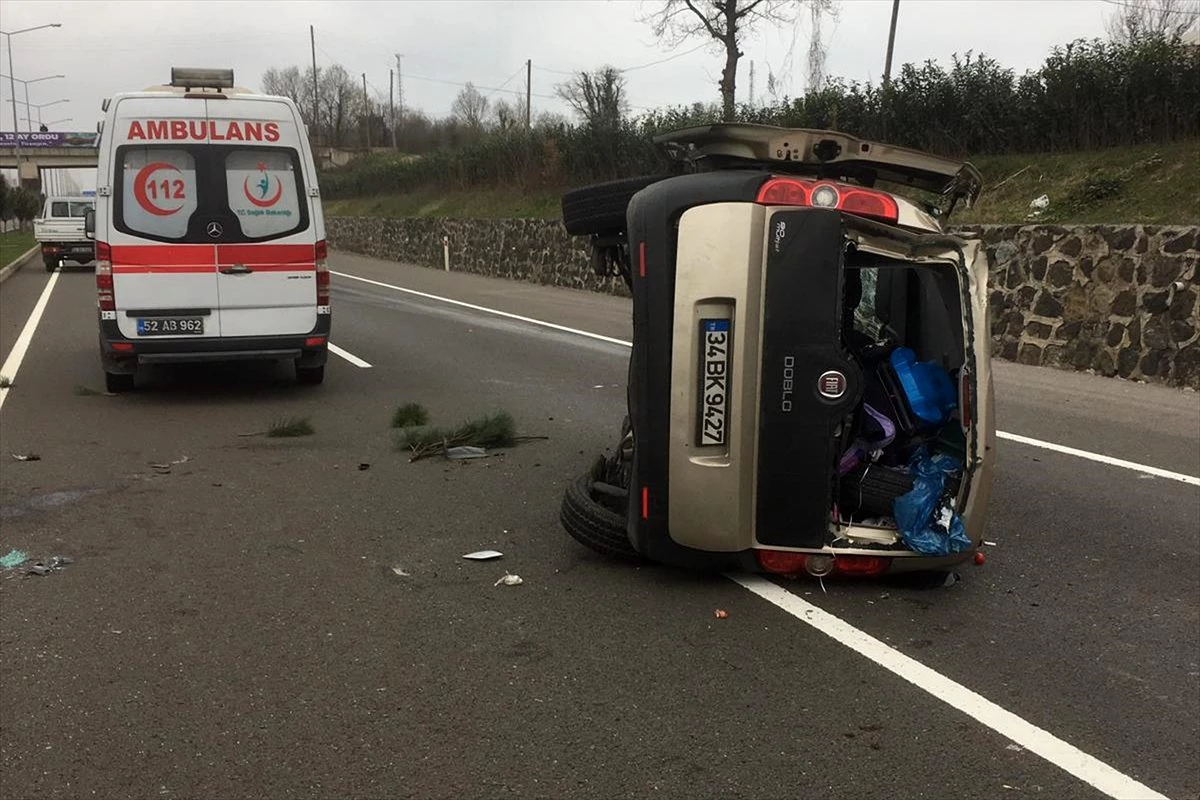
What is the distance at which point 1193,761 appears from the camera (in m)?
3.16

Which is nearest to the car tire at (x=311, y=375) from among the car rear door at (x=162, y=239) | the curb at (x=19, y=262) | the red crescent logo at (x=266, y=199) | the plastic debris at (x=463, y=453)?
the car rear door at (x=162, y=239)

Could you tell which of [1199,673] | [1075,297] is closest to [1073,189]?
[1075,297]

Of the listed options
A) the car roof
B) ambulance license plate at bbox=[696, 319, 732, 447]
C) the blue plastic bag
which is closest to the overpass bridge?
the car roof

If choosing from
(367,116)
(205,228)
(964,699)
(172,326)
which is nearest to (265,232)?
(205,228)

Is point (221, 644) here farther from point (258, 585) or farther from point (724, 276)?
point (724, 276)

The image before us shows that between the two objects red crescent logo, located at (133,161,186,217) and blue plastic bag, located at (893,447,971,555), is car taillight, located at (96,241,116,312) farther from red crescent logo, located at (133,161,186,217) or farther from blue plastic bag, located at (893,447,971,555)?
blue plastic bag, located at (893,447,971,555)

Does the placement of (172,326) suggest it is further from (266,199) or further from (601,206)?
(601,206)

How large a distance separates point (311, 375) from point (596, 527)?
19.2ft

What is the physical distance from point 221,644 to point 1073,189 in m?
13.3

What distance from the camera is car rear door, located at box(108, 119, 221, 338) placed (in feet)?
28.0

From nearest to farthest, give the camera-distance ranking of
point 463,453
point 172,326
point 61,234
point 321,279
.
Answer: point 463,453
point 172,326
point 321,279
point 61,234

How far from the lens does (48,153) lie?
79688mm

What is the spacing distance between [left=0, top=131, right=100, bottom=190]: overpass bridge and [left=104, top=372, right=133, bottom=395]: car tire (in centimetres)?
7670

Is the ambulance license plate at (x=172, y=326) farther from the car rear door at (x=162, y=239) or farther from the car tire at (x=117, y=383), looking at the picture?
the car tire at (x=117, y=383)
